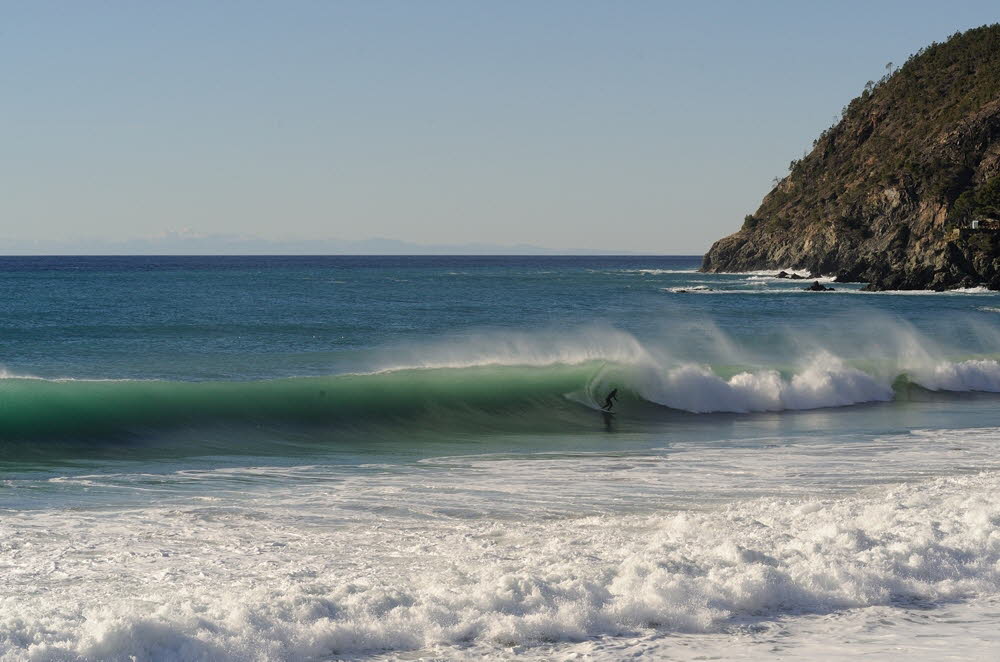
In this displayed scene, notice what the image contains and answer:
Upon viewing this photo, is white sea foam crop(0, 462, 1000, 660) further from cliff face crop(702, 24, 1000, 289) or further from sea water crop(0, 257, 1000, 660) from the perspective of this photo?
cliff face crop(702, 24, 1000, 289)

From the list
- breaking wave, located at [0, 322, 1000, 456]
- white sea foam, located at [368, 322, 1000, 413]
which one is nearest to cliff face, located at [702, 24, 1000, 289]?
white sea foam, located at [368, 322, 1000, 413]

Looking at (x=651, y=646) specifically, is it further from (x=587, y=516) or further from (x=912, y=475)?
(x=912, y=475)

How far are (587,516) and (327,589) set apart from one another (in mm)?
3083

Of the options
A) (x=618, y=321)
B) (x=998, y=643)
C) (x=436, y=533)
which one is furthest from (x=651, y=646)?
(x=618, y=321)

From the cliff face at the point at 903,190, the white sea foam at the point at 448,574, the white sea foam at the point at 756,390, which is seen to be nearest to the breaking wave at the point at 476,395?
the white sea foam at the point at 756,390

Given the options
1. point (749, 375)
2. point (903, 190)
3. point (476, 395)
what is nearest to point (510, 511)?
point (476, 395)

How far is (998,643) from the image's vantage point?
19.0ft

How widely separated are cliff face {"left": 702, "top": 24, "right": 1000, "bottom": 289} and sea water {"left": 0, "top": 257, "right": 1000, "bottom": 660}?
191ft

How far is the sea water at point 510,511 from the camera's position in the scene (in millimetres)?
6082

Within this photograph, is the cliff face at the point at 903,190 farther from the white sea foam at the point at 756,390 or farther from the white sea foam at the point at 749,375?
the white sea foam at the point at 756,390

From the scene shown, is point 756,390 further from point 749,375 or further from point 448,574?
point 448,574

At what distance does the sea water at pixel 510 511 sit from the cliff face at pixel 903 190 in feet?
191

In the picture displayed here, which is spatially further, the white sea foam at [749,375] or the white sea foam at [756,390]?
the white sea foam at [749,375]

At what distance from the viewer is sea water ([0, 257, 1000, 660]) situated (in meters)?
6.08
